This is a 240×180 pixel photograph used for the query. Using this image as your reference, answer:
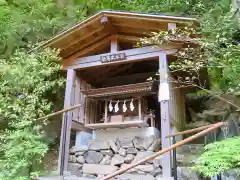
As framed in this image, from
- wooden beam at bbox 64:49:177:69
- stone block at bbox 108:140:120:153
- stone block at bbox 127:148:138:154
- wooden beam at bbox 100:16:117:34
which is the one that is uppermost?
wooden beam at bbox 100:16:117:34

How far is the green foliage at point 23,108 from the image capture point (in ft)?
18.5

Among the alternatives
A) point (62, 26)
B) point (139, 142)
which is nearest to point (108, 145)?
point (139, 142)

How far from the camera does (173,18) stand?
18.1 ft

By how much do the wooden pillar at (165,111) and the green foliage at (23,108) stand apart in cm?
278

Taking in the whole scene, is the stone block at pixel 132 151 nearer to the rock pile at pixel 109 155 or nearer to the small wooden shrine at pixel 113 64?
the rock pile at pixel 109 155

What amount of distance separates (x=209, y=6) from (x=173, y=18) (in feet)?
12.7

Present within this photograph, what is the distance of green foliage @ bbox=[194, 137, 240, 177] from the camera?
358 cm

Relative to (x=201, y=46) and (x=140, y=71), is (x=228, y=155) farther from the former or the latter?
(x=140, y=71)

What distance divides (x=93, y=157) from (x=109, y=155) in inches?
17.0

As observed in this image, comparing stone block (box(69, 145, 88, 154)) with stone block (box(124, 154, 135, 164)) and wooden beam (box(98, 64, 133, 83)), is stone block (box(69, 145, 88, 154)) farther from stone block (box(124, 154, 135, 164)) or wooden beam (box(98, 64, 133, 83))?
wooden beam (box(98, 64, 133, 83))

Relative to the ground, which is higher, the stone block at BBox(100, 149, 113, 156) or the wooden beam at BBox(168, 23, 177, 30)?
the wooden beam at BBox(168, 23, 177, 30)

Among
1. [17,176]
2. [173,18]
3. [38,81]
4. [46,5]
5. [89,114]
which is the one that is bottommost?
[17,176]

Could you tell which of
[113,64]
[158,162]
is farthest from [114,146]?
[113,64]

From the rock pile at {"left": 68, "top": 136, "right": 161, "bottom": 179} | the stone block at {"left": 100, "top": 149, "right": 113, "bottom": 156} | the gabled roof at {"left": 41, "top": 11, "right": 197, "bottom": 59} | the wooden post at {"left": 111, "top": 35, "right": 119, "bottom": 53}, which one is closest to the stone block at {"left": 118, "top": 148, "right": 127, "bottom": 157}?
the rock pile at {"left": 68, "top": 136, "right": 161, "bottom": 179}
